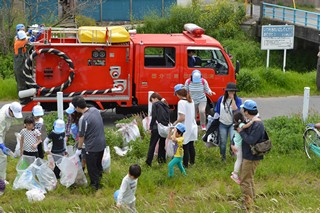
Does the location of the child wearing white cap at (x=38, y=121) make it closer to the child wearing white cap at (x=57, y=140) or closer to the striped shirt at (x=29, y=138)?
the striped shirt at (x=29, y=138)

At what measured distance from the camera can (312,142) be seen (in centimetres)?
1087

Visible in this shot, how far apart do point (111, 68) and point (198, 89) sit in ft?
7.30

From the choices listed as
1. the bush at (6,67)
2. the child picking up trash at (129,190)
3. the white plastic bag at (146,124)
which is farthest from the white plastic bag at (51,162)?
the bush at (6,67)

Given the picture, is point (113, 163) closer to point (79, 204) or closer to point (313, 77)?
point (79, 204)

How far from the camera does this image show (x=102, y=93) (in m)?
13.6

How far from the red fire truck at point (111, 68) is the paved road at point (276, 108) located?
74 cm

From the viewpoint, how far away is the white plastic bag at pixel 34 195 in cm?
916

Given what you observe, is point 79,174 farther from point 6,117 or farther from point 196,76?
point 196,76

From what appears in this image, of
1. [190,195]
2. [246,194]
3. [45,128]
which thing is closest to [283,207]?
[246,194]

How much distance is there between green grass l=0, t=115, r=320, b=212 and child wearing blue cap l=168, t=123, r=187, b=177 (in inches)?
7.0

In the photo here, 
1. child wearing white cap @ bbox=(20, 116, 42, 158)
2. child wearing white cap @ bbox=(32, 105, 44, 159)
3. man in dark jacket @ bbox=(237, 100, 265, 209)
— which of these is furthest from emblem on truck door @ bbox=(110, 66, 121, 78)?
man in dark jacket @ bbox=(237, 100, 265, 209)

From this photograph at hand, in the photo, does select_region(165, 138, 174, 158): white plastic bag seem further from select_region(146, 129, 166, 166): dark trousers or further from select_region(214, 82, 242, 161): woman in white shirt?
select_region(214, 82, 242, 161): woman in white shirt

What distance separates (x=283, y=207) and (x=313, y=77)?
1178 cm

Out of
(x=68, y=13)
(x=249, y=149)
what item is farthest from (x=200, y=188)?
(x=68, y=13)
